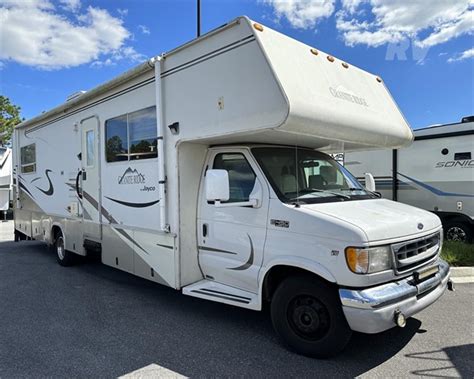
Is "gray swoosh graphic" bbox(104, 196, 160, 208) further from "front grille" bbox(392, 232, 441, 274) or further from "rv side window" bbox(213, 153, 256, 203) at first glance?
"front grille" bbox(392, 232, 441, 274)

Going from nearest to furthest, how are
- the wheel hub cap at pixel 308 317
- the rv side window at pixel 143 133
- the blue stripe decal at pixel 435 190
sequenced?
1. the wheel hub cap at pixel 308 317
2. the rv side window at pixel 143 133
3. the blue stripe decal at pixel 435 190

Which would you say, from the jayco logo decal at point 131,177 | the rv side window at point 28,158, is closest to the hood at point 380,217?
the jayco logo decal at point 131,177

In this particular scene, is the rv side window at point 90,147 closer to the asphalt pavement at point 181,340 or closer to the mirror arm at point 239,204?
the asphalt pavement at point 181,340

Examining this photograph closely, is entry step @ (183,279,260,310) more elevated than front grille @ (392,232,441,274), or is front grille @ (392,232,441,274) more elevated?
front grille @ (392,232,441,274)

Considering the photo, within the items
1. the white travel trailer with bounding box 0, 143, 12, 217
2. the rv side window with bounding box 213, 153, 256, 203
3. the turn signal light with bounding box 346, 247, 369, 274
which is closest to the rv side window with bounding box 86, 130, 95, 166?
the rv side window with bounding box 213, 153, 256, 203

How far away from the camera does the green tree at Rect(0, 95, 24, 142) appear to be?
1004 inches

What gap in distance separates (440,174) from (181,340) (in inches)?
288

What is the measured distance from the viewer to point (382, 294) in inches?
134

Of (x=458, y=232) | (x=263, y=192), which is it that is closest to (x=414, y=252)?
(x=263, y=192)

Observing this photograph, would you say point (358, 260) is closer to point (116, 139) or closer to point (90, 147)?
point (116, 139)

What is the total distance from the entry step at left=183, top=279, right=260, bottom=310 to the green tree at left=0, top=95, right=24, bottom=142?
25228mm

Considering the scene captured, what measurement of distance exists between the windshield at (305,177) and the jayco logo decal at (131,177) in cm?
182

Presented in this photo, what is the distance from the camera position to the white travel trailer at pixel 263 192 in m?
3.57

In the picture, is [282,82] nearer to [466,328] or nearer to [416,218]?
[416,218]
